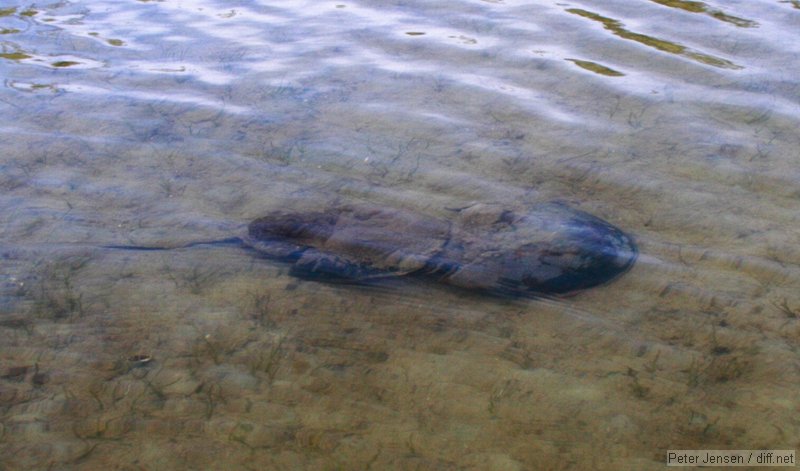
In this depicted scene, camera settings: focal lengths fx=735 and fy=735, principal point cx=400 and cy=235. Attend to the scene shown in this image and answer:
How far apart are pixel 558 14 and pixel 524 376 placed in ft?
17.4

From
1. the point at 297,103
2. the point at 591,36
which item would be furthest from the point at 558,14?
the point at 297,103

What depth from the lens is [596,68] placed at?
6652mm

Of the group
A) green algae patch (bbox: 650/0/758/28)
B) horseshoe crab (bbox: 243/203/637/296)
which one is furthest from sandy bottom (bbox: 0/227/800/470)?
green algae patch (bbox: 650/0/758/28)

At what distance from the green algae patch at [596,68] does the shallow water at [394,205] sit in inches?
1.5

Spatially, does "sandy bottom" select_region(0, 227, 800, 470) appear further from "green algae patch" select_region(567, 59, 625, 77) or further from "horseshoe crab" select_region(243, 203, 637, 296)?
"green algae patch" select_region(567, 59, 625, 77)

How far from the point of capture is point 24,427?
130 inches

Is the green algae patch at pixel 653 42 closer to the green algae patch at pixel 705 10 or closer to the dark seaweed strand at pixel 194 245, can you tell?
the green algae patch at pixel 705 10

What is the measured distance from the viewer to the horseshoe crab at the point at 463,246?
415 centimetres

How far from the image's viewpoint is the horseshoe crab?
4148mm

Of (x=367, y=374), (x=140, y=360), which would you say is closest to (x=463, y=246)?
(x=367, y=374)

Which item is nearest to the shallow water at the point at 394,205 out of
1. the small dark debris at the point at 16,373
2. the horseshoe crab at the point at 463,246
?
the small dark debris at the point at 16,373

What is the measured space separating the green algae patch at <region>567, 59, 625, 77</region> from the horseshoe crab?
2367 mm

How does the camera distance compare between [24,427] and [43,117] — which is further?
[43,117]

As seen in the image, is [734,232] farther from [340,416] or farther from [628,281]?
[340,416]
